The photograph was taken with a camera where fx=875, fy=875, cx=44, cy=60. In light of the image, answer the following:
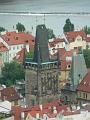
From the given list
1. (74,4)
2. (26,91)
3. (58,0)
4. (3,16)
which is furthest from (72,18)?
(26,91)

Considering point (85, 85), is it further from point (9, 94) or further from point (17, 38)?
point (17, 38)

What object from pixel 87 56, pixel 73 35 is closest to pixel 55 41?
pixel 73 35

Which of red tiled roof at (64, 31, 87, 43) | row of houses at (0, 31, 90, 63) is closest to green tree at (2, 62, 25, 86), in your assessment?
row of houses at (0, 31, 90, 63)

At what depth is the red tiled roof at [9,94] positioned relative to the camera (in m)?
35.9

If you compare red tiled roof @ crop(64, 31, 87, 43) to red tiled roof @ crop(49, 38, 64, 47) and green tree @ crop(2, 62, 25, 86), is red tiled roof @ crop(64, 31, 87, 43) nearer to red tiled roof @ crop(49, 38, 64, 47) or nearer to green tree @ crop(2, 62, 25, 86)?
red tiled roof @ crop(49, 38, 64, 47)

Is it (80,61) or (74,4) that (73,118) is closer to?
(80,61)

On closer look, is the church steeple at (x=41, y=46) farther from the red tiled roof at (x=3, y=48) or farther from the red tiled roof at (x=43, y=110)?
the red tiled roof at (x=3, y=48)

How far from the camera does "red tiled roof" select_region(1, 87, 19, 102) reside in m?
35.9

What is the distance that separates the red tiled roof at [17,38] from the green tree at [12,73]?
26.8ft

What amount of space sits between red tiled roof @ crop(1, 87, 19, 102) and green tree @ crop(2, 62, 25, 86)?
3.38 meters

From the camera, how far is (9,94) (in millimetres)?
36344

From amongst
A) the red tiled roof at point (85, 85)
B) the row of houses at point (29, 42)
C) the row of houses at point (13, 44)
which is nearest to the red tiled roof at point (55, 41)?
the row of houses at point (29, 42)

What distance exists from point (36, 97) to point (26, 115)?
4.22 meters

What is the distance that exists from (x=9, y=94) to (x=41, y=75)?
8.67ft
